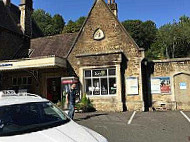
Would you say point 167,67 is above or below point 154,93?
above

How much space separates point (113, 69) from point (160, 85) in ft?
11.8

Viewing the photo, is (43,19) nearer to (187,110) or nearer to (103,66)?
(103,66)

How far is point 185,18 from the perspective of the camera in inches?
2126

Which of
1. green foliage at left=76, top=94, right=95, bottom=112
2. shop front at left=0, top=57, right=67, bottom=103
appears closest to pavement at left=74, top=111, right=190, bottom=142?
green foliage at left=76, top=94, right=95, bottom=112

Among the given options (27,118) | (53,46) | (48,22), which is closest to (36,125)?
(27,118)

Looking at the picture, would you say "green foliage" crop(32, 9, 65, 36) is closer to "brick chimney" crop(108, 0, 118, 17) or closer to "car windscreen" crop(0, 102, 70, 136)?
"brick chimney" crop(108, 0, 118, 17)

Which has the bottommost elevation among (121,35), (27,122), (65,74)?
(27,122)

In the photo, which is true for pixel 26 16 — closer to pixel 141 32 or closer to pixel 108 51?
pixel 108 51

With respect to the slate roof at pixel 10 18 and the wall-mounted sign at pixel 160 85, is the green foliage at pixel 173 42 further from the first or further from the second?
the wall-mounted sign at pixel 160 85

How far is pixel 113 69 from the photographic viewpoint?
1523 centimetres

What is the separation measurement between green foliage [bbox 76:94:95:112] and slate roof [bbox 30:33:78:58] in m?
4.59

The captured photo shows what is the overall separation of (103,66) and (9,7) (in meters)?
14.7

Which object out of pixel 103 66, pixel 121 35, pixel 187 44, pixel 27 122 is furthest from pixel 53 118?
→ pixel 187 44

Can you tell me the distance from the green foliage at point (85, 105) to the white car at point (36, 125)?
975 cm
